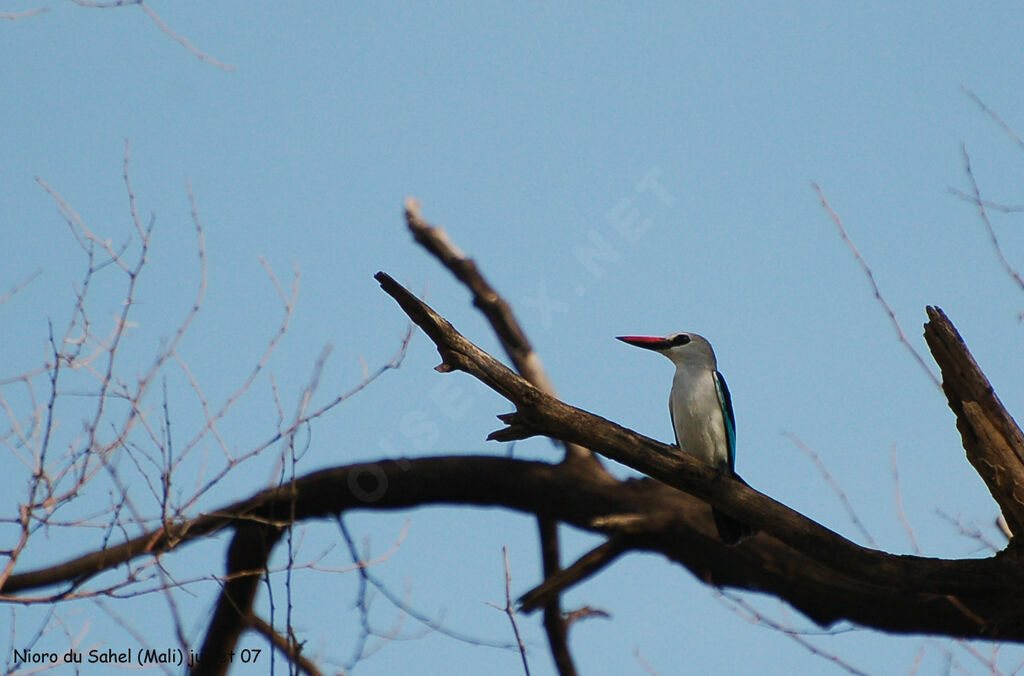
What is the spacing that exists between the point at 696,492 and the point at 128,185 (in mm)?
2603

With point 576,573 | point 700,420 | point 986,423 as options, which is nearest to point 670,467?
point 986,423

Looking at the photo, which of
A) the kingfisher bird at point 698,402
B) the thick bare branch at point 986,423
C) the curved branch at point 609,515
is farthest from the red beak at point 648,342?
the thick bare branch at point 986,423

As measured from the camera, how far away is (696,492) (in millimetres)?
3344

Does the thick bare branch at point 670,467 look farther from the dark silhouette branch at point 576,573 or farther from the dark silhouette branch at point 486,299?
the dark silhouette branch at point 486,299

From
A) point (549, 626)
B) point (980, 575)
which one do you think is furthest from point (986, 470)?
point (549, 626)

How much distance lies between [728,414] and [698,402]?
16 cm

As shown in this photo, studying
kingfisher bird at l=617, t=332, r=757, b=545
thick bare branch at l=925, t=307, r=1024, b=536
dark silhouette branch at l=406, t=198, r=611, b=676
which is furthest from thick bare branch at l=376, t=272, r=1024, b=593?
dark silhouette branch at l=406, t=198, r=611, b=676

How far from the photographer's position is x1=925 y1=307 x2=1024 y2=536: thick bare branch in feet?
11.7

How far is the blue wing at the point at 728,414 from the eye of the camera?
486 cm

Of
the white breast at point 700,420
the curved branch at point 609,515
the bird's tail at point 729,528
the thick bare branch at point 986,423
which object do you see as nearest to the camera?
the thick bare branch at point 986,423

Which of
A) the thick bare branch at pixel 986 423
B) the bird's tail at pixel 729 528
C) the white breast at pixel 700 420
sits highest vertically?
the white breast at pixel 700 420

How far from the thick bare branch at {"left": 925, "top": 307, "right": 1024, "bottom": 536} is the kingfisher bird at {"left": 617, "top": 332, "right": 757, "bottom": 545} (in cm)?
135

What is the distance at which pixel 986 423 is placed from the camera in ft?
11.8

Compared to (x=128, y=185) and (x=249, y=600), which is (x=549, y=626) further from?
(x=128, y=185)
